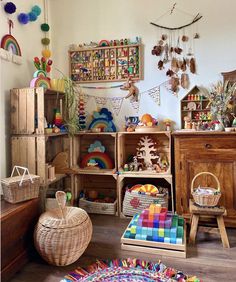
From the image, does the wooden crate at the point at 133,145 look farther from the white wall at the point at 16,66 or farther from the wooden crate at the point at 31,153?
the white wall at the point at 16,66

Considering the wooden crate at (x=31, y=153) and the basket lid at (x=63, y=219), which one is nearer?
the basket lid at (x=63, y=219)

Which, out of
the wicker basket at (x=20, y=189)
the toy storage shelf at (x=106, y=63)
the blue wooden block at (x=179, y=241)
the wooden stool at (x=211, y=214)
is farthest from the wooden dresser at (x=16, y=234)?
the toy storage shelf at (x=106, y=63)

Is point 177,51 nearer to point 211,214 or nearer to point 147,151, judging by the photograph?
point 147,151

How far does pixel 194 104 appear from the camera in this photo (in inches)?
110

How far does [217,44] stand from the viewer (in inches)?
109

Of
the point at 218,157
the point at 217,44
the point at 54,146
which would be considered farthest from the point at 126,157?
the point at 217,44

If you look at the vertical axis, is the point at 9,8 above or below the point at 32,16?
below

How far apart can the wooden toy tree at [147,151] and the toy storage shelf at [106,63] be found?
74 cm

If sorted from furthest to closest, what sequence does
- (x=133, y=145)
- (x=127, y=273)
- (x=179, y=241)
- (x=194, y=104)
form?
1. (x=133, y=145)
2. (x=194, y=104)
3. (x=179, y=241)
4. (x=127, y=273)

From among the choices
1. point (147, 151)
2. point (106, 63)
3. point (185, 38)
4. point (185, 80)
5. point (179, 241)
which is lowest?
point (179, 241)

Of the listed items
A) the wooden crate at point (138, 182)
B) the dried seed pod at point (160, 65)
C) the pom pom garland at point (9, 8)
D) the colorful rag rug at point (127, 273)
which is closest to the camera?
the colorful rag rug at point (127, 273)

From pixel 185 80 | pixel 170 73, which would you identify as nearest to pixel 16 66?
pixel 170 73

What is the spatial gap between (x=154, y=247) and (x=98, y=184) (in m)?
1.25

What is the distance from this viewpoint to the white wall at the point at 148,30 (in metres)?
2.74
